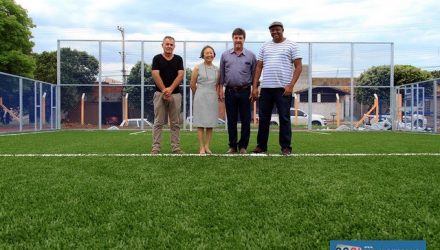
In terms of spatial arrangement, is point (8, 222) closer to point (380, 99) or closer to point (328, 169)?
point (328, 169)

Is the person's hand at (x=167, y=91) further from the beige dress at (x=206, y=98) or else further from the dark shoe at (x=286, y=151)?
the dark shoe at (x=286, y=151)

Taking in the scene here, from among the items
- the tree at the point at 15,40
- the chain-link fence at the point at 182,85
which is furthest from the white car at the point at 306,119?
the tree at the point at 15,40

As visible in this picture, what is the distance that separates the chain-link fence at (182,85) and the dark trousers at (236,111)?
12.2 metres

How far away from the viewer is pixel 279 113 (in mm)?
5172

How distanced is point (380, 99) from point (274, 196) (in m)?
17.1

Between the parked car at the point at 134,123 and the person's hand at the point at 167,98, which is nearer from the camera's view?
the person's hand at the point at 167,98

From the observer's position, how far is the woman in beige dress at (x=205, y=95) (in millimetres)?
5297

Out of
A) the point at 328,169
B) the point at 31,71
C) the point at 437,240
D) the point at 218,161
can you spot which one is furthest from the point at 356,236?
the point at 31,71

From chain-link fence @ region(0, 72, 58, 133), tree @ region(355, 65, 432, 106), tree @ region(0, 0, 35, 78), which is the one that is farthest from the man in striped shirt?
tree @ region(0, 0, 35, 78)

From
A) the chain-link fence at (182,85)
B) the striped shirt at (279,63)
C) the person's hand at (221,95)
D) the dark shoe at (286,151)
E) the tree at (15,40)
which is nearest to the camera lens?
the dark shoe at (286,151)

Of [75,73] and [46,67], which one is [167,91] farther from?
[46,67]

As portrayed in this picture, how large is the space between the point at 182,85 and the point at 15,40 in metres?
14.9

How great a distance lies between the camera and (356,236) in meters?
1.87

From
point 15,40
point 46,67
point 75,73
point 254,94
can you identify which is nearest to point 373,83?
point 75,73
